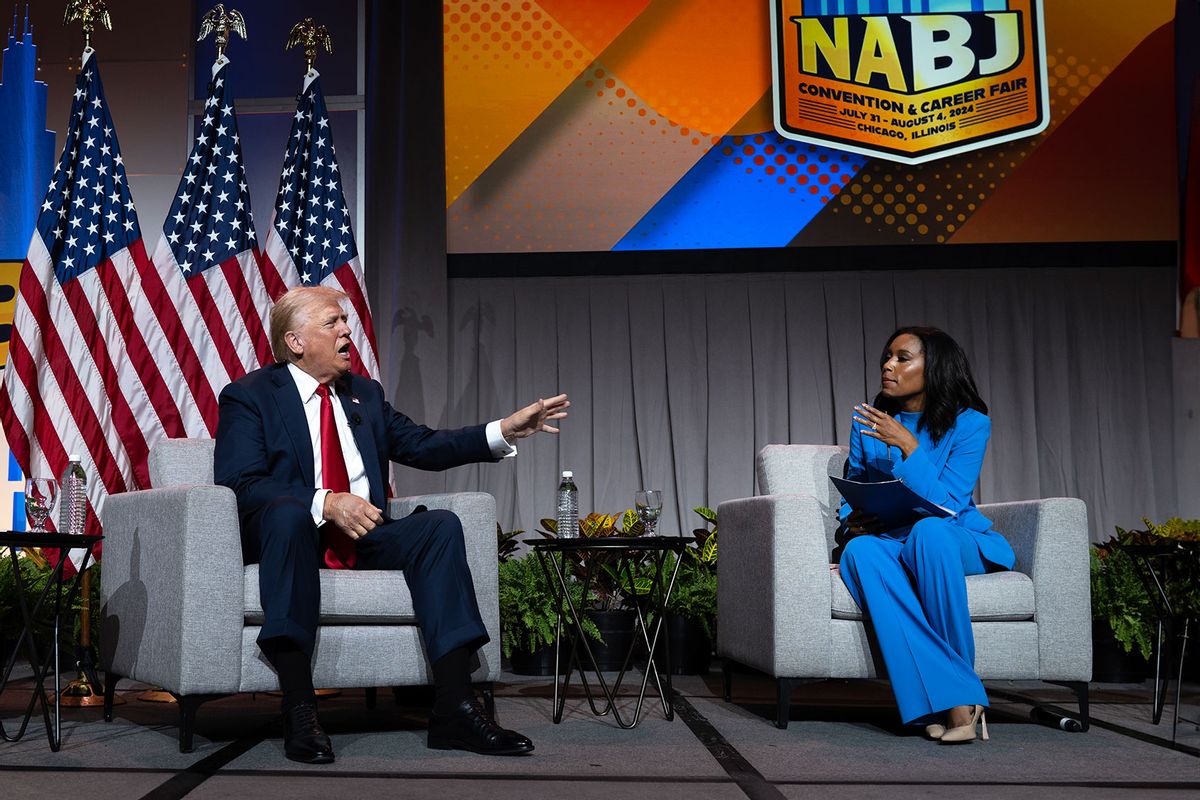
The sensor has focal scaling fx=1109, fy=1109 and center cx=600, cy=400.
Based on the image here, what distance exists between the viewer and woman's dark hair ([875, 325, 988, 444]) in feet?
10.2

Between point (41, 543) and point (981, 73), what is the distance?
478 cm

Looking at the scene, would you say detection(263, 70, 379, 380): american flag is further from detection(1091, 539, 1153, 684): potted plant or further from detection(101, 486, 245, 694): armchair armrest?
detection(1091, 539, 1153, 684): potted plant

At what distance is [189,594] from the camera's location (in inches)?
97.2

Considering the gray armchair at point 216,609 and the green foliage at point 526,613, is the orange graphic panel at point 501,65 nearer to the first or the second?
the green foliage at point 526,613

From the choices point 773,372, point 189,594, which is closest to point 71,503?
point 189,594

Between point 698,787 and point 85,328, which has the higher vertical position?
point 85,328

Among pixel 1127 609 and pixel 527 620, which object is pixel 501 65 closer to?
pixel 527 620

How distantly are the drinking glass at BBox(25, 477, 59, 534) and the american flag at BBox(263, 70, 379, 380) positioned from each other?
5.56 feet

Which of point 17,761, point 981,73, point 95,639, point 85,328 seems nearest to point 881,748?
point 17,761

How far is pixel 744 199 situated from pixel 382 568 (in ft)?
11.0

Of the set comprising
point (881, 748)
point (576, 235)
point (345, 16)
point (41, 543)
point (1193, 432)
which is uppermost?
point (345, 16)

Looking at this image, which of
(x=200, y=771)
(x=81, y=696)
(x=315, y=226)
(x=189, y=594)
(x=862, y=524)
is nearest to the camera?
(x=200, y=771)

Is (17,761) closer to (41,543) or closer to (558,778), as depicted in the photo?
(41,543)

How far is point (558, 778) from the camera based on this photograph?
2.14 m
